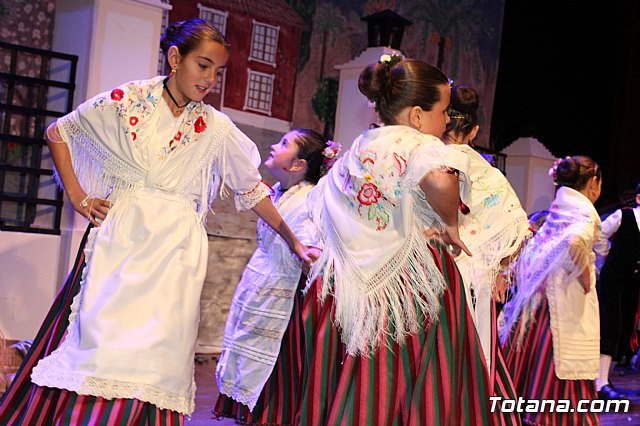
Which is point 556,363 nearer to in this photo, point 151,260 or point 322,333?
point 322,333

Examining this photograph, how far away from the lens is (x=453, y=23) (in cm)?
788

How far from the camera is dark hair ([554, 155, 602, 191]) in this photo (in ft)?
15.2

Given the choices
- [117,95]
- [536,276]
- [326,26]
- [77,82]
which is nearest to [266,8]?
[326,26]

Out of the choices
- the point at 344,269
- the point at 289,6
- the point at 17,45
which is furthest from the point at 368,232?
the point at 289,6

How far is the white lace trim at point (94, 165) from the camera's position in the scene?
9.11 feet

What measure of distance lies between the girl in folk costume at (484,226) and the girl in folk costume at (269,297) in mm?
662

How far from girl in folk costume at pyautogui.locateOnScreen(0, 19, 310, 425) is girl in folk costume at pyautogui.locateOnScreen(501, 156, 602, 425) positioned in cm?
213

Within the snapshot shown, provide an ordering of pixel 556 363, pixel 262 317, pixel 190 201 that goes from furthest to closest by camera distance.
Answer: pixel 556 363, pixel 262 317, pixel 190 201

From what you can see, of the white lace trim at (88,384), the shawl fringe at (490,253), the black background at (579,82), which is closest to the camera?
the white lace trim at (88,384)

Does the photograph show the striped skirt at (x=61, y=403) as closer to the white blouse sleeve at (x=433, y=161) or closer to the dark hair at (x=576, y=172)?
the white blouse sleeve at (x=433, y=161)

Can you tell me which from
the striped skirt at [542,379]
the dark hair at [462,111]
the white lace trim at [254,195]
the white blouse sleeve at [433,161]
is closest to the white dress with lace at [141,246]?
the white lace trim at [254,195]

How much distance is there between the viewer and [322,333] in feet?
9.68

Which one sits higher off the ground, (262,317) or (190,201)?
(190,201)

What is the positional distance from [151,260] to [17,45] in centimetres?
262
